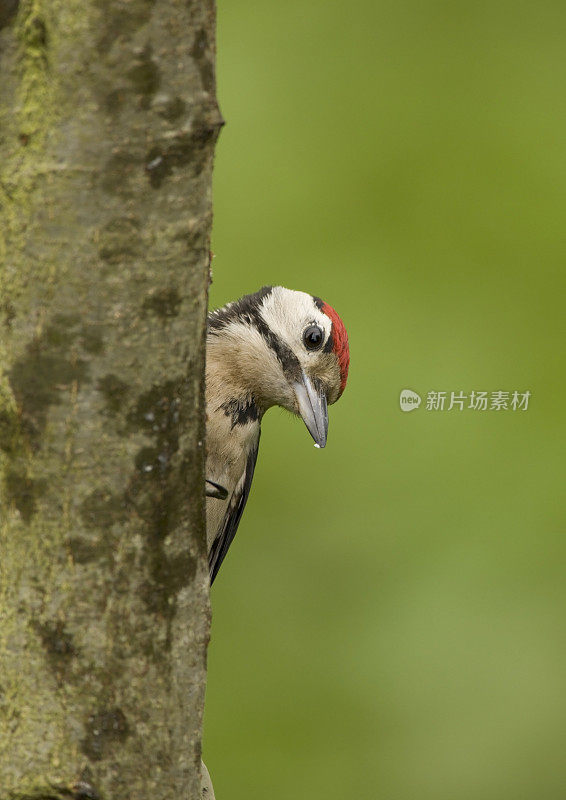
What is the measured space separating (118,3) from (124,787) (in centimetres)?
82

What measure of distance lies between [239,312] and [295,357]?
0.26m

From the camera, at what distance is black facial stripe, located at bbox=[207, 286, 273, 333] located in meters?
2.73

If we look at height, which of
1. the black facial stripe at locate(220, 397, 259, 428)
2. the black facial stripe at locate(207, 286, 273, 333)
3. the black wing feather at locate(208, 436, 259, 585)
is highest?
the black facial stripe at locate(207, 286, 273, 333)

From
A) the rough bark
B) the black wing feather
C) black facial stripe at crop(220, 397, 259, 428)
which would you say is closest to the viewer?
the rough bark

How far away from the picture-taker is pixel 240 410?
2666 millimetres

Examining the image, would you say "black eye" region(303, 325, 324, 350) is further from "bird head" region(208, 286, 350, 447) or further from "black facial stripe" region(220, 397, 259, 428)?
"black facial stripe" region(220, 397, 259, 428)

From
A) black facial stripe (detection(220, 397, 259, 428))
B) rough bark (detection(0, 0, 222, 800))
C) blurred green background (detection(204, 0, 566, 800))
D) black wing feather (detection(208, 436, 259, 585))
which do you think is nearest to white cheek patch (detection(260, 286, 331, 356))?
black facial stripe (detection(220, 397, 259, 428))

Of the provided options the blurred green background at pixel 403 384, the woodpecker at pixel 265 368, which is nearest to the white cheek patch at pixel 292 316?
the woodpecker at pixel 265 368

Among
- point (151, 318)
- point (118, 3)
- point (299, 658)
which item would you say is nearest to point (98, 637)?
point (151, 318)

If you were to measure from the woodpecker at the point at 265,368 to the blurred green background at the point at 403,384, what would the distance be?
124cm

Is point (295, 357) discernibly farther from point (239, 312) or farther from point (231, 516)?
point (231, 516)

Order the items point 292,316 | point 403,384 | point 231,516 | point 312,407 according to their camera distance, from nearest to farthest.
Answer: point 312,407 < point 292,316 < point 231,516 < point 403,384

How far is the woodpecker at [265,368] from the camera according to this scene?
257 centimetres

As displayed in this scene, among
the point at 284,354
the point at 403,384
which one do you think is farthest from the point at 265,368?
the point at 403,384
